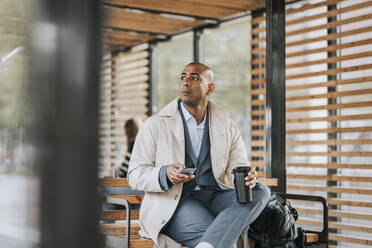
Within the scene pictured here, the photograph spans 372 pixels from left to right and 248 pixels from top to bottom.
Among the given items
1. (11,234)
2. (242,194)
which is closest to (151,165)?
(242,194)

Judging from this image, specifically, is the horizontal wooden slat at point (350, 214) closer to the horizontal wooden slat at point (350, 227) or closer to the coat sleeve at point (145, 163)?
the horizontal wooden slat at point (350, 227)

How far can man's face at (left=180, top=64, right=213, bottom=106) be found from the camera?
3.62 meters

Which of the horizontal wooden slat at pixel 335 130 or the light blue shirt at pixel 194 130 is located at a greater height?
the horizontal wooden slat at pixel 335 130

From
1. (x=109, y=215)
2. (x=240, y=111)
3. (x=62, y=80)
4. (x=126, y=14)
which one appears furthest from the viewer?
(x=240, y=111)

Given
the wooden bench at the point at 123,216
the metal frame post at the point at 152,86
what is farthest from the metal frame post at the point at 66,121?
the metal frame post at the point at 152,86

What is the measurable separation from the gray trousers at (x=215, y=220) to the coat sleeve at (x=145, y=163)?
25 centimetres

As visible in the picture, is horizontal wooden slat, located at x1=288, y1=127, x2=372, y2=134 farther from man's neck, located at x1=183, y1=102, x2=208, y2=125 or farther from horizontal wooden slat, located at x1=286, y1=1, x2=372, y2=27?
man's neck, located at x1=183, y1=102, x2=208, y2=125

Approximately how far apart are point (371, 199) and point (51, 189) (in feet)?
16.3

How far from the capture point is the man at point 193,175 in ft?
10.2

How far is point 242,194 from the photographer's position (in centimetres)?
312

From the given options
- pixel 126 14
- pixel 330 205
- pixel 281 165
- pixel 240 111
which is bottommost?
pixel 330 205

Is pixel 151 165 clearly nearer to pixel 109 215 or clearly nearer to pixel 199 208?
pixel 199 208

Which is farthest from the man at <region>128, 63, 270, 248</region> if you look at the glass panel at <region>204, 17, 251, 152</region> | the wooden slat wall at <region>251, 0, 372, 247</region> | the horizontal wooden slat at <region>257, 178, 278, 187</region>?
the glass panel at <region>204, 17, 251, 152</region>

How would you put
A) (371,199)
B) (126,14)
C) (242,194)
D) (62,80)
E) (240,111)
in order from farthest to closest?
(240,111) < (126,14) < (371,199) < (242,194) < (62,80)
